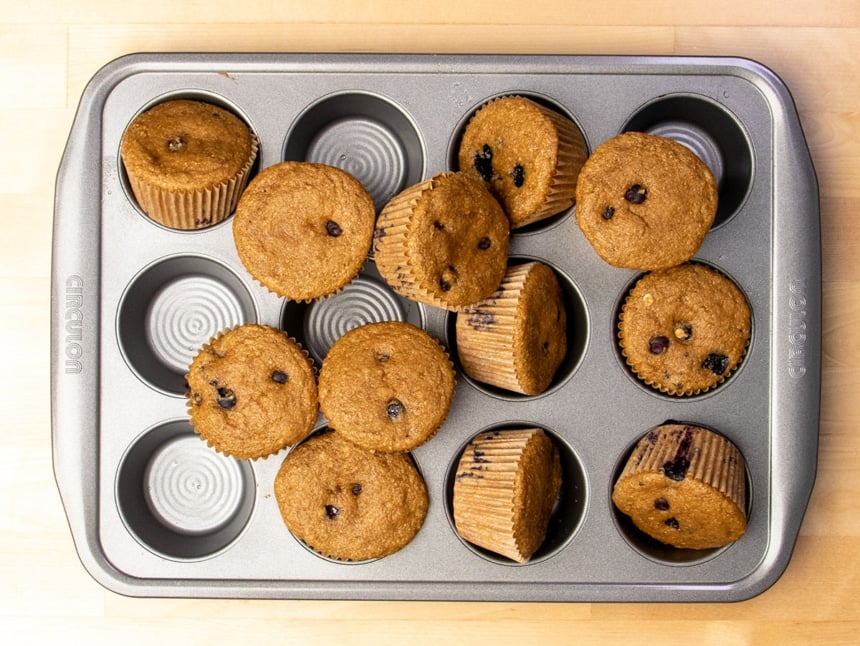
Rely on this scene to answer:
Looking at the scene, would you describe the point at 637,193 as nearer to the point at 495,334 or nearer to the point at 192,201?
the point at 495,334

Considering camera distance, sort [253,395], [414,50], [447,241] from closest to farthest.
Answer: [447,241] → [253,395] → [414,50]

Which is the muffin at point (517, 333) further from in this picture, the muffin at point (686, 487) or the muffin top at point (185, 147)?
the muffin top at point (185, 147)

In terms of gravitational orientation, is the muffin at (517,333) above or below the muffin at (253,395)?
above

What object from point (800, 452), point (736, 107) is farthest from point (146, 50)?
point (800, 452)

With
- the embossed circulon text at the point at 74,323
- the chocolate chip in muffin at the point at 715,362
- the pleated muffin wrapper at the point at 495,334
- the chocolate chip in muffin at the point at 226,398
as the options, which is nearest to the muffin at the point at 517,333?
the pleated muffin wrapper at the point at 495,334

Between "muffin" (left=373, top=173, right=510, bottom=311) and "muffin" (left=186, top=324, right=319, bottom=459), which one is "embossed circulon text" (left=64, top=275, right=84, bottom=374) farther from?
"muffin" (left=373, top=173, right=510, bottom=311)

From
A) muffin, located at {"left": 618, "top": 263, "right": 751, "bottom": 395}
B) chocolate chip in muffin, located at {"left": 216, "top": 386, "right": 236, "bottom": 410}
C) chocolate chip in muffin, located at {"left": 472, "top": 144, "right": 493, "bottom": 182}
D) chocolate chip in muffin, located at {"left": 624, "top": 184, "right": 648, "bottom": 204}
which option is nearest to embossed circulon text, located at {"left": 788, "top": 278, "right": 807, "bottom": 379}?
muffin, located at {"left": 618, "top": 263, "right": 751, "bottom": 395}

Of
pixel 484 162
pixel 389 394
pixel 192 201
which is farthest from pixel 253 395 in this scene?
pixel 484 162
